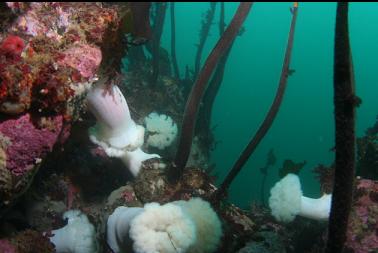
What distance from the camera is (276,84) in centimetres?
8500

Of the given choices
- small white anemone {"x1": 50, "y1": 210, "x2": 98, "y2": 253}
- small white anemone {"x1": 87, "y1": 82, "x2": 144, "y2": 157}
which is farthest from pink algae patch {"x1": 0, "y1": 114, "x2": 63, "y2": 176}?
small white anemone {"x1": 50, "y1": 210, "x2": 98, "y2": 253}

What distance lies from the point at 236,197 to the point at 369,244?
105ft

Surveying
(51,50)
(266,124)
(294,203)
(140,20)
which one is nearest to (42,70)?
(51,50)

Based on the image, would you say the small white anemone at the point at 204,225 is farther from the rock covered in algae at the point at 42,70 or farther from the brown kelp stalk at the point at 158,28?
the brown kelp stalk at the point at 158,28

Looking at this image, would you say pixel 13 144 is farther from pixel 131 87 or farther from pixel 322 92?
pixel 322 92

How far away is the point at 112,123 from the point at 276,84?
279 ft

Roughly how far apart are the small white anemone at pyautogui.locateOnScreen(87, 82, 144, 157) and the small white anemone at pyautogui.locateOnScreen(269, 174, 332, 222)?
2085 mm

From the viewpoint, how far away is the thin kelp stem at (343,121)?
6.87 feet

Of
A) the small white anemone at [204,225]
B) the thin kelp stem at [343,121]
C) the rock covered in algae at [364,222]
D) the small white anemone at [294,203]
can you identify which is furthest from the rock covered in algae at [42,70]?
the rock covered in algae at [364,222]

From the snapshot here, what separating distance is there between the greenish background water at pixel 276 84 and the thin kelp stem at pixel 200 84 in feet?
103

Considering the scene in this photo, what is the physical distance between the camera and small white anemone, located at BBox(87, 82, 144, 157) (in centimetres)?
362

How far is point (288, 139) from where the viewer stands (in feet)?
201

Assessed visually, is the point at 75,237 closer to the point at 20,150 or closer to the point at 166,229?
the point at 166,229

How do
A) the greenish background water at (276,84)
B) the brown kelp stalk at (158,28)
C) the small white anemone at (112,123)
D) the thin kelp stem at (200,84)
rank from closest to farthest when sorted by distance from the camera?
the small white anemone at (112,123), the thin kelp stem at (200,84), the brown kelp stalk at (158,28), the greenish background water at (276,84)
